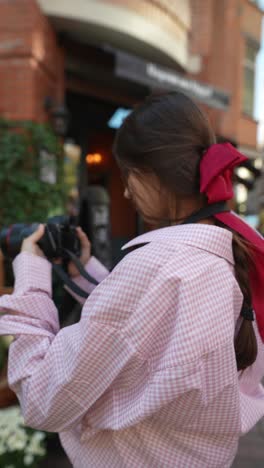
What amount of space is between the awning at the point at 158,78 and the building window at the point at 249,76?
5.90 meters

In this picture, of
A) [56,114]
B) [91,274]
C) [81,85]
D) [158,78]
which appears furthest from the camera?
[81,85]

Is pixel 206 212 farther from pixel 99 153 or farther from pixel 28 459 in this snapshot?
pixel 99 153

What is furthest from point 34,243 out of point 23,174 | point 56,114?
point 56,114

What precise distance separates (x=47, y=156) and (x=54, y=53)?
1.43 m

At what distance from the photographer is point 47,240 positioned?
119 centimetres

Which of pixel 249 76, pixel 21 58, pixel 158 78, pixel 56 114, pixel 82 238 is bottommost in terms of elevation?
pixel 82 238

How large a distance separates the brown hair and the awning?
4587 mm

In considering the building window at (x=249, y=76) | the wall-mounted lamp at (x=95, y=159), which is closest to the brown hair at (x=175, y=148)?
the wall-mounted lamp at (x=95, y=159)

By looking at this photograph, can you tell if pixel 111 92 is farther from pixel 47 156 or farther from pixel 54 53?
pixel 47 156

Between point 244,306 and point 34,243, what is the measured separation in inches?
22.2

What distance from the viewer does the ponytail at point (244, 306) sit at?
0.94m

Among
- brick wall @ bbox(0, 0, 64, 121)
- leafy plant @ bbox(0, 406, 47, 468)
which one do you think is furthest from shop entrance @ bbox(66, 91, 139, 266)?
leafy plant @ bbox(0, 406, 47, 468)

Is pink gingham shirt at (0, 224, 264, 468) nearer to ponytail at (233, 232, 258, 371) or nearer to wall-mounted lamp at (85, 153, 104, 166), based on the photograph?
ponytail at (233, 232, 258, 371)

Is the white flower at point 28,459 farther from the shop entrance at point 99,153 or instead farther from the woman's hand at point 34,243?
the shop entrance at point 99,153
